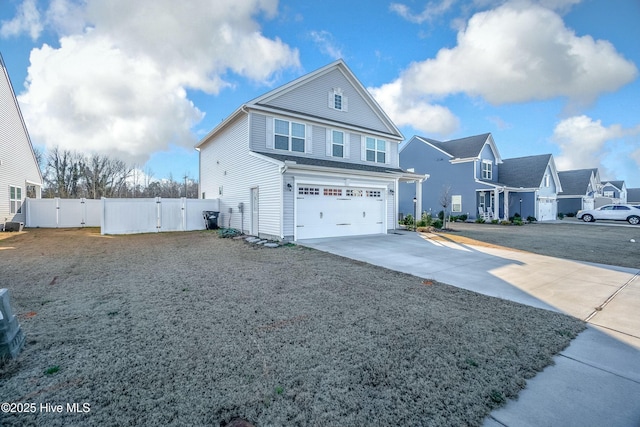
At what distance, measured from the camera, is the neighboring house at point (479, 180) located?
2375 cm

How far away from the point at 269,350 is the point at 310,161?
9627 millimetres

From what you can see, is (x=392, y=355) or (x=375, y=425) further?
(x=392, y=355)

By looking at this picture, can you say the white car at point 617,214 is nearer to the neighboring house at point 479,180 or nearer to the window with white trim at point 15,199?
the neighboring house at point 479,180

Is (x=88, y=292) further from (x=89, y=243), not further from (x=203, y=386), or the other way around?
(x=89, y=243)

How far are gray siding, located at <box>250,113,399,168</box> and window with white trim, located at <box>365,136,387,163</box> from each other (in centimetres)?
26

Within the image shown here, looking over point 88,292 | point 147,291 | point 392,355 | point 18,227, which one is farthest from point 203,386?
point 18,227

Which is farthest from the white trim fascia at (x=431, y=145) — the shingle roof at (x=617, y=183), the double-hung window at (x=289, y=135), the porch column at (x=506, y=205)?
the shingle roof at (x=617, y=183)

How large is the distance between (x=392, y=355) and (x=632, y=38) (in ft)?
42.4

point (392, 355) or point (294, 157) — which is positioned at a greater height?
point (294, 157)

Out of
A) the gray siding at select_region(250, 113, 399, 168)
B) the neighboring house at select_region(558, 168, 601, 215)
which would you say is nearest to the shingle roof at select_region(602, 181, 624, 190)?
the neighboring house at select_region(558, 168, 601, 215)

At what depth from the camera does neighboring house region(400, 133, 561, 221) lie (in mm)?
23750

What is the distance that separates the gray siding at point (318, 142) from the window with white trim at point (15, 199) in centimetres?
1501

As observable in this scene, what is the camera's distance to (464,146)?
2527 centimetres

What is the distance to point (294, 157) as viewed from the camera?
1217 cm
